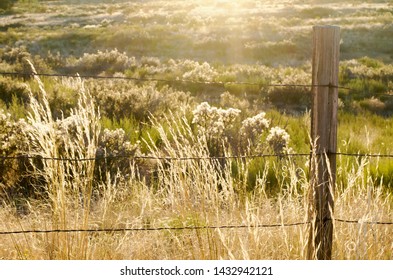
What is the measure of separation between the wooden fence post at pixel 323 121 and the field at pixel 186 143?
9cm

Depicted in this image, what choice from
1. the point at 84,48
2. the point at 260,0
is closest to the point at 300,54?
the point at 84,48

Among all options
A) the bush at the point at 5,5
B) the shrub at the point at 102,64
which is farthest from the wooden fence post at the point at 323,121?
the bush at the point at 5,5

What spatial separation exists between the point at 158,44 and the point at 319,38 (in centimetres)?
2292

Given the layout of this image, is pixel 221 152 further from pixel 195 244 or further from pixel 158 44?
pixel 158 44

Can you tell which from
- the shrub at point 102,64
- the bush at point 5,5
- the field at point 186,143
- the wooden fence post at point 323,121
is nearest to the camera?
the wooden fence post at point 323,121

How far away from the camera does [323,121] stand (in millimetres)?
3973

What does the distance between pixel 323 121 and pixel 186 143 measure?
319 cm

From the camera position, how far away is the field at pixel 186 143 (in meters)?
4.21

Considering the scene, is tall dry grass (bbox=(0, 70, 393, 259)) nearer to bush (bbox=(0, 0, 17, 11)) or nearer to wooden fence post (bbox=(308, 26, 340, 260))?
wooden fence post (bbox=(308, 26, 340, 260))

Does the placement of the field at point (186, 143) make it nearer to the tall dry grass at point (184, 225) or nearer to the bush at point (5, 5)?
the tall dry grass at point (184, 225)

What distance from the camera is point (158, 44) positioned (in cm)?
2652

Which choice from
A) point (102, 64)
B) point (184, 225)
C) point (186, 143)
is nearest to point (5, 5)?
point (102, 64)

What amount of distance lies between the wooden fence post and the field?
9 cm
